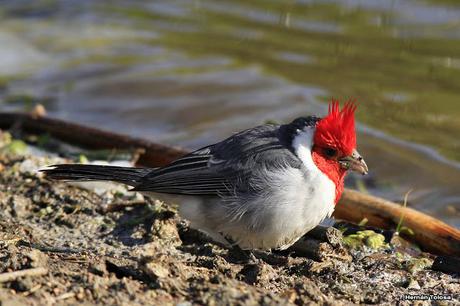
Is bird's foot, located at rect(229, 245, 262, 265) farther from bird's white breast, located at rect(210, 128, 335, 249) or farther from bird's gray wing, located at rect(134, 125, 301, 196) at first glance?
bird's gray wing, located at rect(134, 125, 301, 196)

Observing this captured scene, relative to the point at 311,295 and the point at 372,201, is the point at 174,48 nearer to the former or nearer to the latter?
the point at 372,201

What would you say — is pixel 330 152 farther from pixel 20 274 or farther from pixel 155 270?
pixel 20 274

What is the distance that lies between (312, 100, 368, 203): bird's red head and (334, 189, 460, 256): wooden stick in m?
0.75

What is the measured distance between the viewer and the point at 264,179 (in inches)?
201

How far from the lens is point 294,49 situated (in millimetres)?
11148

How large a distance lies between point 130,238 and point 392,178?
9.87 feet

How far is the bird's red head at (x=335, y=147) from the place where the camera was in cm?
516

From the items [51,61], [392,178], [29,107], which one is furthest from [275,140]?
[51,61]

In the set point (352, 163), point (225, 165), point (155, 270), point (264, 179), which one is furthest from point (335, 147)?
point (155, 270)

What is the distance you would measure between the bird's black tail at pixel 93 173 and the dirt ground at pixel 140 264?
34 cm

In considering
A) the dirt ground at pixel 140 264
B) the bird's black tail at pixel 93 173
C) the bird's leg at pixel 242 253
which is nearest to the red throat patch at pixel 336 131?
the dirt ground at pixel 140 264

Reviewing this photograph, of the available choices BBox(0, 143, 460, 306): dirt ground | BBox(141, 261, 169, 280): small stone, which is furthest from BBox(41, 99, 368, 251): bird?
BBox(141, 261, 169, 280): small stone

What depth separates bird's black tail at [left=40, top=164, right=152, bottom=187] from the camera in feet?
18.2

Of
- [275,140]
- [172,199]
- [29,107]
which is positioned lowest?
[29,107]
